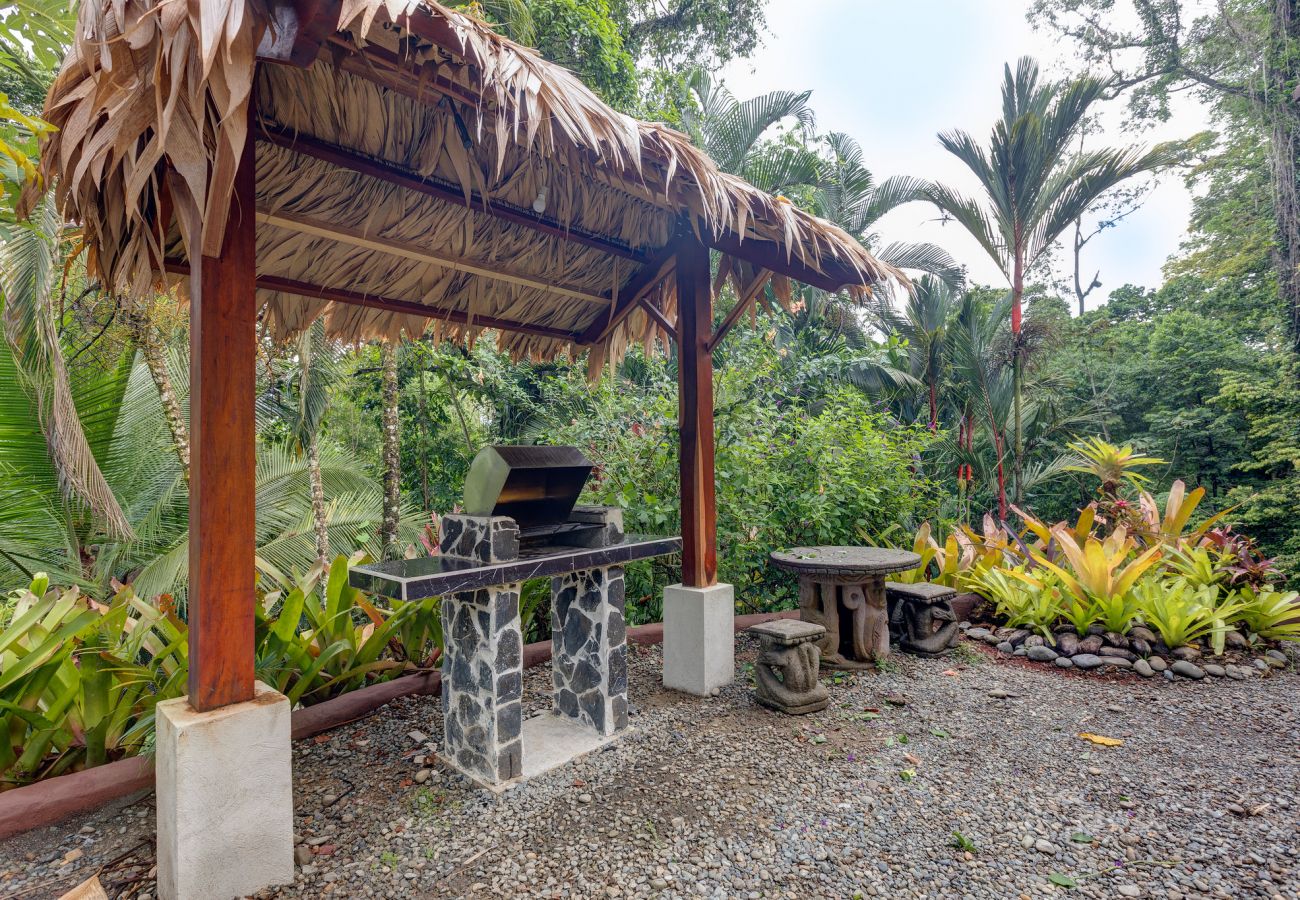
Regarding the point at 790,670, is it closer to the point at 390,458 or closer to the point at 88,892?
the point at 88,892

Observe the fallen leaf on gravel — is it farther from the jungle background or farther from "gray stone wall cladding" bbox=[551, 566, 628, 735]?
the jungle background

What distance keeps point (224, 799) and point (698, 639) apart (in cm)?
190

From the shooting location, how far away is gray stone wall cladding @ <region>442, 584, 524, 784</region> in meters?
2.13

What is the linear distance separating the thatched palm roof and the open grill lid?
3.02 ft

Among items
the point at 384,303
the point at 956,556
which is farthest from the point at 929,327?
the point at 384,303

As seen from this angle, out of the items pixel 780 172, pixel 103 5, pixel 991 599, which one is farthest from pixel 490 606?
pixel 780 172

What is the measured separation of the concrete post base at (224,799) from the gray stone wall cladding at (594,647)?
1153 millimetres

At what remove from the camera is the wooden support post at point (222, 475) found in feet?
5.15

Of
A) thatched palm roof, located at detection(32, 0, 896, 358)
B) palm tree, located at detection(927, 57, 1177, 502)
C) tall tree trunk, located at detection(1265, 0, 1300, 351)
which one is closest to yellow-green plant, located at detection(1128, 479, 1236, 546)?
palm tree, located at detection(927, 57, 1177, 502)

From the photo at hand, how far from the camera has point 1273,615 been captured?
3.56m

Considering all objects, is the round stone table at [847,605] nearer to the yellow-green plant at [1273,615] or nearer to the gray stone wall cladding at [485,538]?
the gray stone wall cladding at [485,538]

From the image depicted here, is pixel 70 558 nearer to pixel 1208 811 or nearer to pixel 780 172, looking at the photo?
pixel 1208 811

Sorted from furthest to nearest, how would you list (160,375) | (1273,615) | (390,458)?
(390,458)
(160,375)
(1273,615)

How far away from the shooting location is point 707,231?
2.94m
